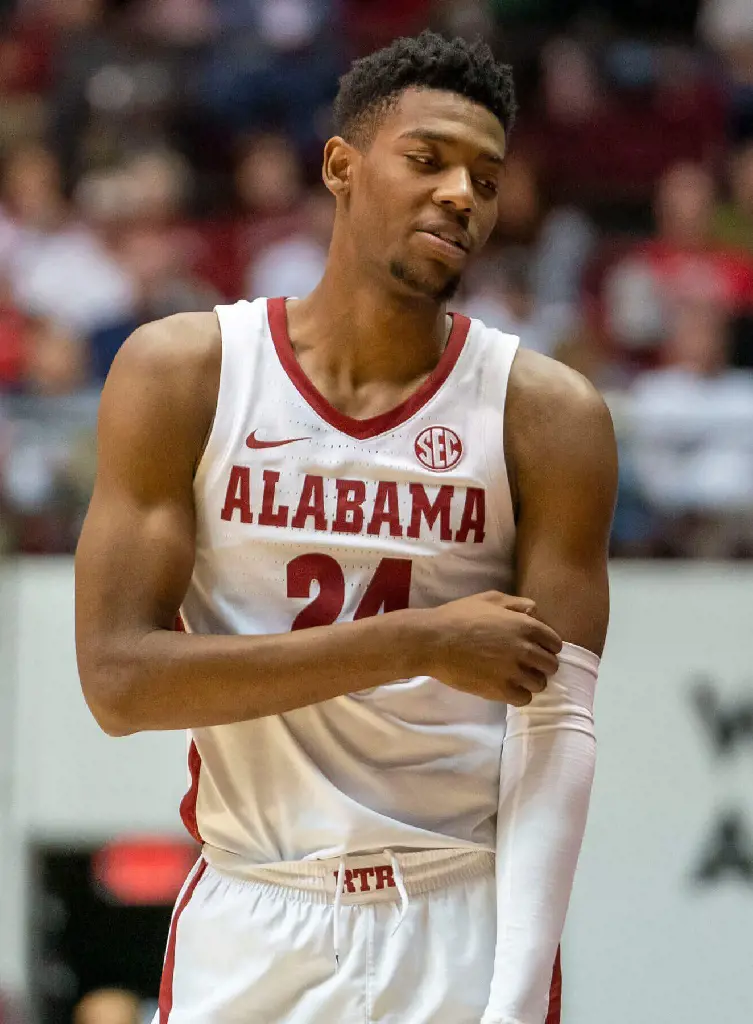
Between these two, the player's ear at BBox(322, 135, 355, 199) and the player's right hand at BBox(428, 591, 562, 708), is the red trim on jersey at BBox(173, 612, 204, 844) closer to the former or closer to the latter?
the player's right hand at BBox(428, 591, 562, 708)

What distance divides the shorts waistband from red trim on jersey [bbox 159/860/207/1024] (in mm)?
144

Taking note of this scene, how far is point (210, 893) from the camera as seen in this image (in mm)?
3014

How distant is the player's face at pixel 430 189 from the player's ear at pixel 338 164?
0.09 meters

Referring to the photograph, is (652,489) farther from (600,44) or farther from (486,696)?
(600,44)

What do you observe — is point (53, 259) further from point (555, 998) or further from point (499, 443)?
point (555, 998)

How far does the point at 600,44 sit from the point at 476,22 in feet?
2.34

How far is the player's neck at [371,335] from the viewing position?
3096 millimetres

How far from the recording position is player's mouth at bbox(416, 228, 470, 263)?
2947mm

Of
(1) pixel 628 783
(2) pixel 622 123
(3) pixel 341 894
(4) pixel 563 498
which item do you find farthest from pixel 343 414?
(2) pixel 622 123

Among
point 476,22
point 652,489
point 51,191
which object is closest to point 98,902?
point 652,489

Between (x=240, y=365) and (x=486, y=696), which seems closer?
(x=486, y=696)

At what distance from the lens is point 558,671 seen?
9.52 ft

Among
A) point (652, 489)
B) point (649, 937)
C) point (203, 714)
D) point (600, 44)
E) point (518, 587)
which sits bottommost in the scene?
point (649, 937)

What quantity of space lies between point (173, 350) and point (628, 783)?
2976mm
